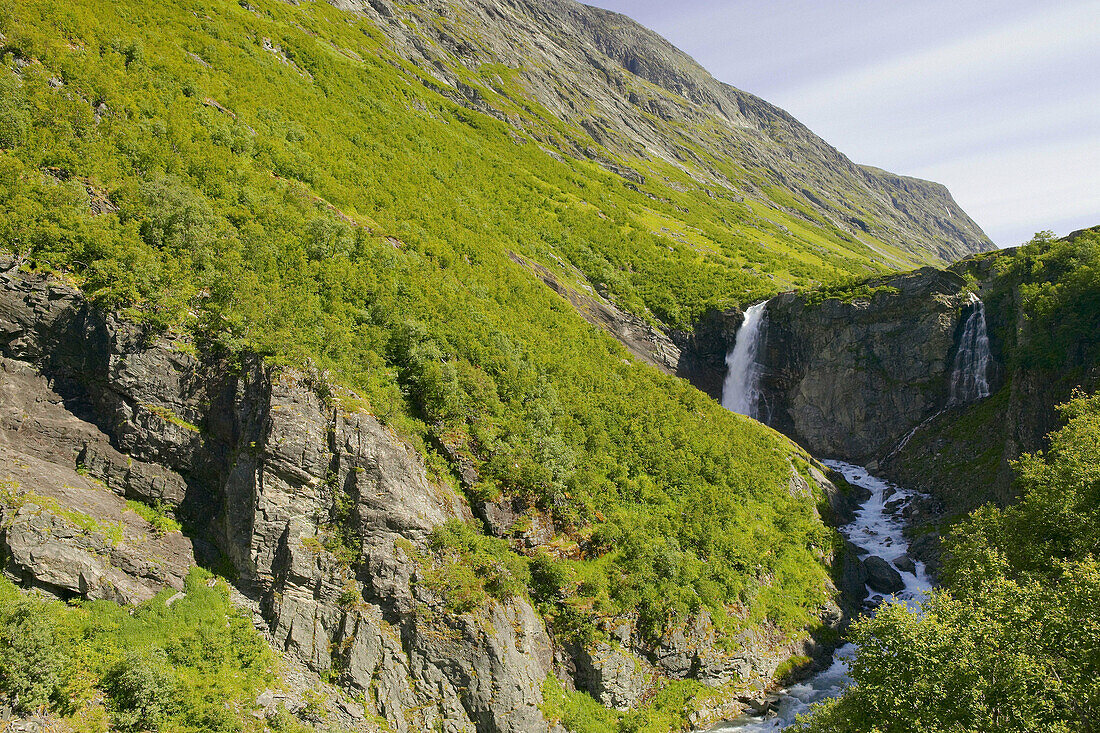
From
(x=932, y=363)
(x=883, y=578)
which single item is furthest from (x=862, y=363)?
(x=883, y=578)

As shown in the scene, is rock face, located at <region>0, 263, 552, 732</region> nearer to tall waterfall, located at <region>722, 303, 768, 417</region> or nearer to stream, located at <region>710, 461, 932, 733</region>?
stream, located at <region>710, 461, 932, 733</region>

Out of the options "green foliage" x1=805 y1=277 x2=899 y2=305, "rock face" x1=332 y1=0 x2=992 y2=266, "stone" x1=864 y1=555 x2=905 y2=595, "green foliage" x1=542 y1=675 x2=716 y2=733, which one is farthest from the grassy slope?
"rock face" x1=332 y1=0 x2=992 y2=266

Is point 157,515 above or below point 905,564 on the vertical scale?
below

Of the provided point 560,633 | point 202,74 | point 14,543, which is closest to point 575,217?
point 202,74

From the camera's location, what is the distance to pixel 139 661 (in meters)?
15.1

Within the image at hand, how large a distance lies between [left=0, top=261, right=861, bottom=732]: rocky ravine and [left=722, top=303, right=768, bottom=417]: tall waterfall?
44670 millimetres

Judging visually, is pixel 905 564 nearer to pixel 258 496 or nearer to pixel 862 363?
pixel 862 363

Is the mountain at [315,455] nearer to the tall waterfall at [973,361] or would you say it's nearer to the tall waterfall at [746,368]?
the tall waterfall at [973,361]

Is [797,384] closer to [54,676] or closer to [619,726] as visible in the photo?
[619,726]

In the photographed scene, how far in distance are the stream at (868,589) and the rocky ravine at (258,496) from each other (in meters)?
11.7

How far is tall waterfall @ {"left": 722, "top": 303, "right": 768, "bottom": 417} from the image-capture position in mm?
61906

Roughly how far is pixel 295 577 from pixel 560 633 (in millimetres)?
11323

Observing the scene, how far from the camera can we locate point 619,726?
23391 millimetres

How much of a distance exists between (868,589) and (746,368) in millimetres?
29617
